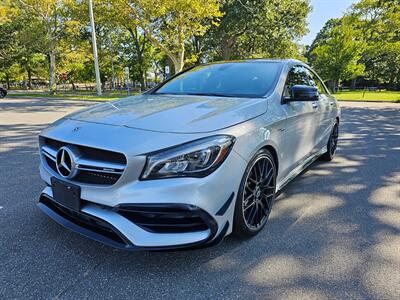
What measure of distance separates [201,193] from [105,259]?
997 millimetres

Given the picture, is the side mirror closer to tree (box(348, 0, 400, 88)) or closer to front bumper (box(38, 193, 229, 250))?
front bumper (box(38, 193, 229, 250))

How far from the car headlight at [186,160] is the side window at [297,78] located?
1460 millimetres

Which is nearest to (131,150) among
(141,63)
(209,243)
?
(209,243)

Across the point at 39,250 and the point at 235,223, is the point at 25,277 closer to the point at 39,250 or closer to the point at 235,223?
the point at 39,250

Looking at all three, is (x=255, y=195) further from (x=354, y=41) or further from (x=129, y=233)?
(x=354, y=41)

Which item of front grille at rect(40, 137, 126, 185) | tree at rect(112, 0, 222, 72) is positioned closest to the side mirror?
front grille at rect(40, 137, 126, 185)

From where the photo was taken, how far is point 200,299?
203cm

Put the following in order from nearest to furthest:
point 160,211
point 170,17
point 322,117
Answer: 1. point 160,211
2. point 322,117
3. point 170,17

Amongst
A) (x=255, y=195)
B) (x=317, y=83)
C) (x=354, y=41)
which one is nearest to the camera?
(x=255, y=195)

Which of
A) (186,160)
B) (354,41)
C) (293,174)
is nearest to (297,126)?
(293,174)

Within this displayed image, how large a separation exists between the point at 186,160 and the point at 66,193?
94 centimetres

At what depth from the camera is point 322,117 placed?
430cm

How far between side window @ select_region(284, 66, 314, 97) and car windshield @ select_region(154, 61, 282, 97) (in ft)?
0.55

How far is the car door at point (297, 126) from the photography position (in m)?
3.20
